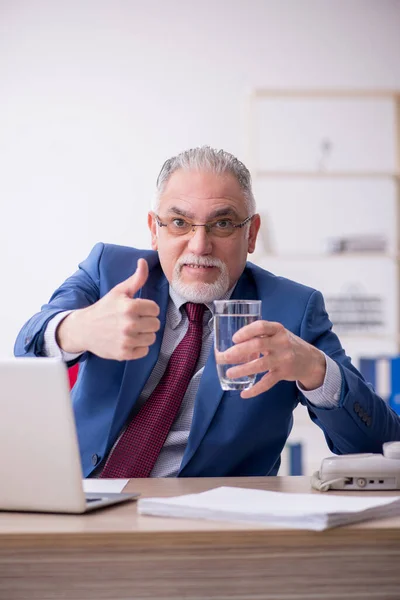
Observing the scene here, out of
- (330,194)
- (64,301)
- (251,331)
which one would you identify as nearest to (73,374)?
(64,301)

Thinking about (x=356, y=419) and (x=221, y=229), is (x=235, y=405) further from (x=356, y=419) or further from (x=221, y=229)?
(x=221, y=229)

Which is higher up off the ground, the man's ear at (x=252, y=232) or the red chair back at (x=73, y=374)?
the man's ear at (x=252, y=232)

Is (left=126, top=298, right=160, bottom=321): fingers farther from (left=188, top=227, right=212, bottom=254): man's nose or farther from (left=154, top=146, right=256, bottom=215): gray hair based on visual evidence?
(left=154, top=146, right=256, bottom=215): gray hair

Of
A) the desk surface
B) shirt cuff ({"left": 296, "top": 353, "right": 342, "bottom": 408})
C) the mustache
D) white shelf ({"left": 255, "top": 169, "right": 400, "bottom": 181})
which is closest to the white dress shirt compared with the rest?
shirt cuff ({"left": 296, "top": 353, "right": 342, "bottom": 408})

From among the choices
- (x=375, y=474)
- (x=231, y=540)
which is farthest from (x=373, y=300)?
(x=231, y=540)

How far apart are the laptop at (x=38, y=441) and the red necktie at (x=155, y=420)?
565mm

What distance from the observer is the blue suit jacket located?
164cm

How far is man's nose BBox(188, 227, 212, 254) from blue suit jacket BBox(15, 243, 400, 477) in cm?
16

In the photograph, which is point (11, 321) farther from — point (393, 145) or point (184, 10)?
point (393, 145)

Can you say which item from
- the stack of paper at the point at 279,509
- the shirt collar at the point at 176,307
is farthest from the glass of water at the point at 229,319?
the shirt collar at the point at 176,307

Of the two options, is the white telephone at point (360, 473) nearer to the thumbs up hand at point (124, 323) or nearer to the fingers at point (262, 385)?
the fingers at point (262, 385)

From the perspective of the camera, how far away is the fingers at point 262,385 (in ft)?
4.63

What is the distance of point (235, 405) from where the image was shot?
1738 mm

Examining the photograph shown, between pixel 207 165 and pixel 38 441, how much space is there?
1.00 metres
